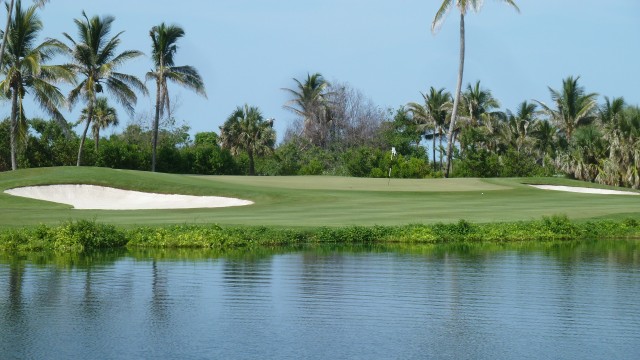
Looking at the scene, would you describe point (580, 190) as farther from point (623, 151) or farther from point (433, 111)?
point (433, 111)

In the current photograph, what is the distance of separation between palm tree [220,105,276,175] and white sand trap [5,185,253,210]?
46.5 meters

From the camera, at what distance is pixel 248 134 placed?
313 feet

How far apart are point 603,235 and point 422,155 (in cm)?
6869

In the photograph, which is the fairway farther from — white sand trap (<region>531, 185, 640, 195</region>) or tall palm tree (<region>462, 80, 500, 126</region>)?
tall palm tree (<region>462, 80, 500, 126</region>)

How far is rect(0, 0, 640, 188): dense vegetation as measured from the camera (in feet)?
203

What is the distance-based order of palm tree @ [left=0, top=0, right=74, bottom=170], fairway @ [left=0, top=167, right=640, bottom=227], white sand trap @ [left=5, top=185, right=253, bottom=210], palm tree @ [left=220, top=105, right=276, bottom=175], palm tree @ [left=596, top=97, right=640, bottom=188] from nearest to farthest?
fairway @ [left=0, top=167, right=640, bottom=227] < white sand trap @ [left=5, top=185, right=253, bottom=210] < palm tree @ [left=0, top=0, right=74, bottom=170] < palm tree @ [left=596, top=97, right=640, bottom=188] < palm tree @ [left=220, top=105, right=276, bottom=175]

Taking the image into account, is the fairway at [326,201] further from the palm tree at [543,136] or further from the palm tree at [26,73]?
the palm tree at [543,136]

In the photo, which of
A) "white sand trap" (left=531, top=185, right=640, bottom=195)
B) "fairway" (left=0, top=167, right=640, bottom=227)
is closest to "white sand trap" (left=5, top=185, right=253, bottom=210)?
"fairway" (left=0, top=167, right=640, bottom=227)

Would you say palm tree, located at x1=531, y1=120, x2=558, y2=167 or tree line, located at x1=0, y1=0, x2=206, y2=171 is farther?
palm tree, located at x1=531, y1=120, x2=558, y2=167

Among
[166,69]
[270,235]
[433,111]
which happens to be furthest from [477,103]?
[270,235]

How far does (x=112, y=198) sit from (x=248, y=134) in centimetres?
4814

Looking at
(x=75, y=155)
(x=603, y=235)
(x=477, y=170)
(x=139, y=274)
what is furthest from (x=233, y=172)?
(x=139, y=274)

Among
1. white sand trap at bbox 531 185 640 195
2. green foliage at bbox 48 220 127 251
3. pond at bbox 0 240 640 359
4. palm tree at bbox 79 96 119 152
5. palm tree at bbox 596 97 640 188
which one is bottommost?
pond at bbox 0 240 640 359

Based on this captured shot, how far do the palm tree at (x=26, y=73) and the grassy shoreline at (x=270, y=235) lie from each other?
1068 inches
